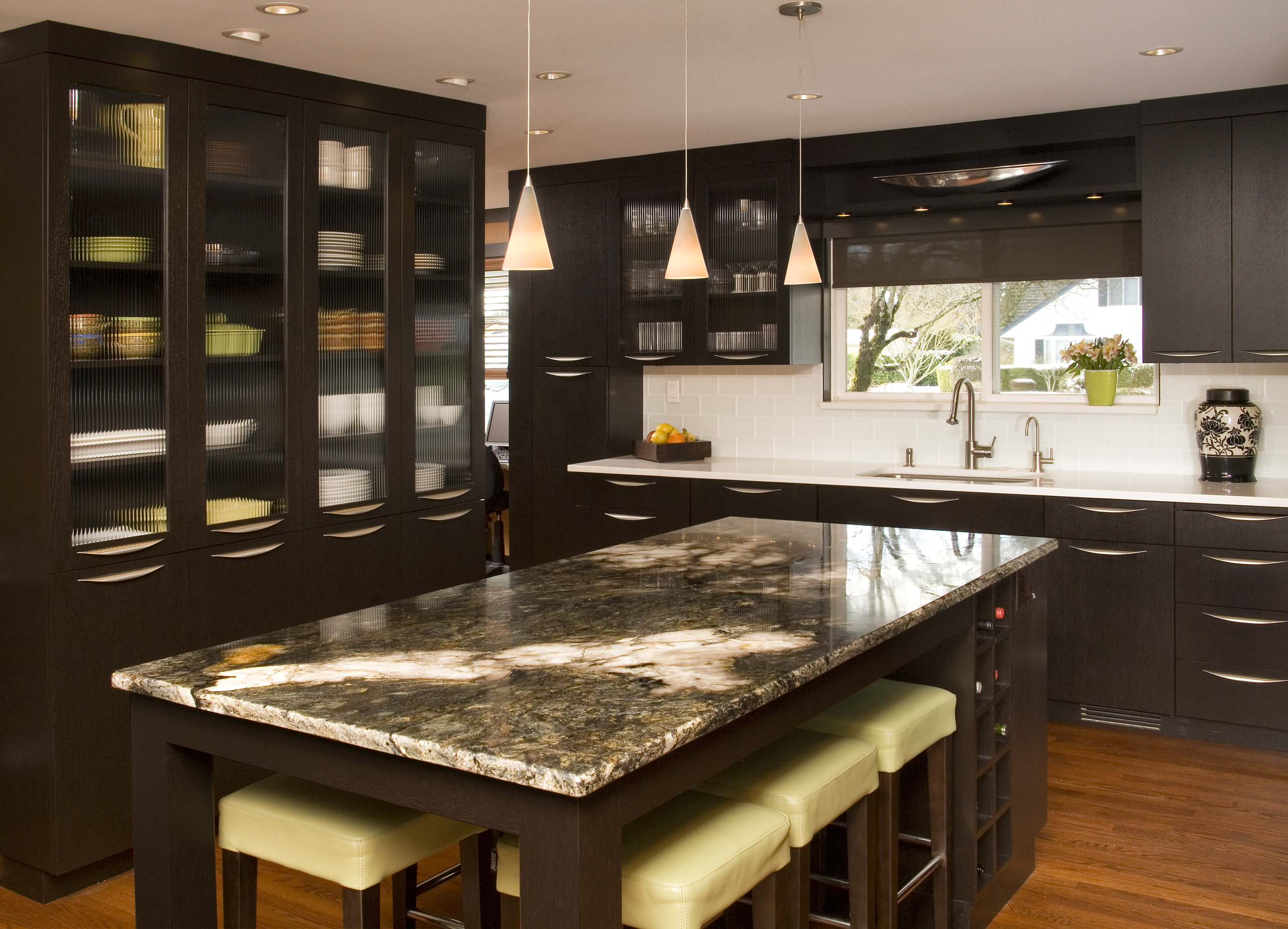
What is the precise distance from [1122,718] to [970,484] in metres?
1.09

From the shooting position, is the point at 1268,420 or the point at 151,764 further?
the point at 1268,420

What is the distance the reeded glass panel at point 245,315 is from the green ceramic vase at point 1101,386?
3.36m

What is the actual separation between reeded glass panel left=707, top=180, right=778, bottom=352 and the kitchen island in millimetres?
2510

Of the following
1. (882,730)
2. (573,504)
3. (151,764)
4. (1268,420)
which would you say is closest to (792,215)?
(573,504)

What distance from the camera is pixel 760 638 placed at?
2246 mm

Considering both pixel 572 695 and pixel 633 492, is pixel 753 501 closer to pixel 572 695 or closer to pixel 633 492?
pixel 633 492

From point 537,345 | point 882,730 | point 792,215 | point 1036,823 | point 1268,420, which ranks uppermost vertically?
point 792,215

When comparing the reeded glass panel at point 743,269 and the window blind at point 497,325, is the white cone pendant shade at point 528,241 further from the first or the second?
the window blind at point 497,325

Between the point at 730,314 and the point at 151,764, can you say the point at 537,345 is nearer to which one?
the point at 730,314

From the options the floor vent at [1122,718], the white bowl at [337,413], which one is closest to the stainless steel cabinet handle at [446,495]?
the white bowl at [337,413]

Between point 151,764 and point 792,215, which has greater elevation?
point 792,215

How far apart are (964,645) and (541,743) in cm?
162

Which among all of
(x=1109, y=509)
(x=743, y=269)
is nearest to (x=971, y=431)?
(x=1109, y=509)

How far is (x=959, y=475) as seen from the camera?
532cm
